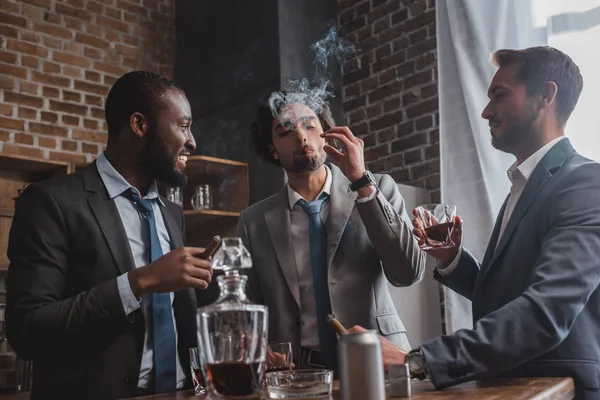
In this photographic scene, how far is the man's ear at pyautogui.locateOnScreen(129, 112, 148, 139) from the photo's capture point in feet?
6.56

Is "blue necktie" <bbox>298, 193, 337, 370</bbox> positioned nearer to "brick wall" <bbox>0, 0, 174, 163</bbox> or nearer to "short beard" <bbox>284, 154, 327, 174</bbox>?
"short beard" <bbox>284, 154, 327, 174</bbox>

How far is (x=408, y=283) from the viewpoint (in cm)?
204

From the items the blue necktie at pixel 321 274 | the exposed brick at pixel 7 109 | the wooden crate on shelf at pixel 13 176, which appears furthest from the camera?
the exposed brick at pixel 7 109

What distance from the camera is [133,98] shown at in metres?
2.04

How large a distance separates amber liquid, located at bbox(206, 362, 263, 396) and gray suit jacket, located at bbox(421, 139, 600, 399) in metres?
0.43

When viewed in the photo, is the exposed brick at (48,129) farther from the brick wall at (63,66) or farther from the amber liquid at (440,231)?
the amber liquid at (440,231)

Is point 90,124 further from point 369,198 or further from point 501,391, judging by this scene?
point 501,391

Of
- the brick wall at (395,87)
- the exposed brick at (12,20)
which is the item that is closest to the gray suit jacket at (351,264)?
the brick wall at (395,87)

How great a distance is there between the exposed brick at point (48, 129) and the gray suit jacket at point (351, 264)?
83.2 inches

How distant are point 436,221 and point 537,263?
16.6 inches

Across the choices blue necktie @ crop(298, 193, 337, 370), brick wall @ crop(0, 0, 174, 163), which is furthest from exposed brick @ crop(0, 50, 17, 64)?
blue necktie @ crop(298, 193, 337, 370)

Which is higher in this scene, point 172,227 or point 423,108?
point 423,108

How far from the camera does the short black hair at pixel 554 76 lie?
72.5 inches

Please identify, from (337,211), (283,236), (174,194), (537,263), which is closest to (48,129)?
(174,194)
